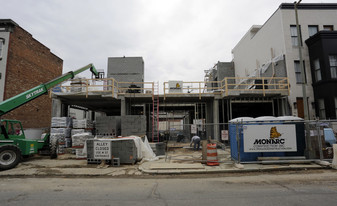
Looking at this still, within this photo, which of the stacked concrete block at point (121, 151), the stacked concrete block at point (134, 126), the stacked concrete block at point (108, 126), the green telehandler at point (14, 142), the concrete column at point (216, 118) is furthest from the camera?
Result: the concrete column at point (216, 118)

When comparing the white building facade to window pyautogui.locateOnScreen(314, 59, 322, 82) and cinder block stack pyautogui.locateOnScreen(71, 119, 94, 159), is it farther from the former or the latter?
cinder block stack pyautogui.locateOnScreen(71, 119, 94, 159)

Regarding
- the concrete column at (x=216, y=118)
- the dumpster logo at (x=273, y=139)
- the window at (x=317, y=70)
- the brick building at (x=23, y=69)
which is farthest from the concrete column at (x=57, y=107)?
the window at (x=317, y=70)

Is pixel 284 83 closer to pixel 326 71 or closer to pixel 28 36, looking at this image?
pixel 326 71

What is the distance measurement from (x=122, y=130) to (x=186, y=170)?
649 centimetres

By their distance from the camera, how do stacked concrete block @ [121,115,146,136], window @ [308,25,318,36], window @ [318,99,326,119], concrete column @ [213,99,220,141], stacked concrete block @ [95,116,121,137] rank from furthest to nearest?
window @ [308,25,318,36] → concrete column @ [213,99,220,141] → window @ [318,99,326,119] → stacked concrete block @ [95,116,121,137] → stacked concrete block @ [121,115,146,136]

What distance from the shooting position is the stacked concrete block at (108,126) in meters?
13.9

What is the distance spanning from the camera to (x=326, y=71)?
1577cm

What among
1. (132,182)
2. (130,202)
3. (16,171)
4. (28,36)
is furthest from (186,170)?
(28,36)

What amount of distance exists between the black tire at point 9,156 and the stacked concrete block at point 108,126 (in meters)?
5.05

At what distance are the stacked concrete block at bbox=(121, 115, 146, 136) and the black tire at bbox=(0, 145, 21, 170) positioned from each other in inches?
228

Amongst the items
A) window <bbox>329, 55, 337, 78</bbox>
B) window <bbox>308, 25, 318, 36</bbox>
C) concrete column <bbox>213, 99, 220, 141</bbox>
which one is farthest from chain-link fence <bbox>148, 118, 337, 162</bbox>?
window <bbox>308, 25, 318, 36</bbox>

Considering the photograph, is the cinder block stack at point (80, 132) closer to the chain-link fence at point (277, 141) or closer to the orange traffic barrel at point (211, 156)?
the orange traffic barrel at point (211, 156)

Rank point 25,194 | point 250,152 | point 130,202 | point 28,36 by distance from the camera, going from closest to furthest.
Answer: point 130,202 → point 25,194 → point 250,152 → point 28,36

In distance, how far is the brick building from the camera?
19.1 m
